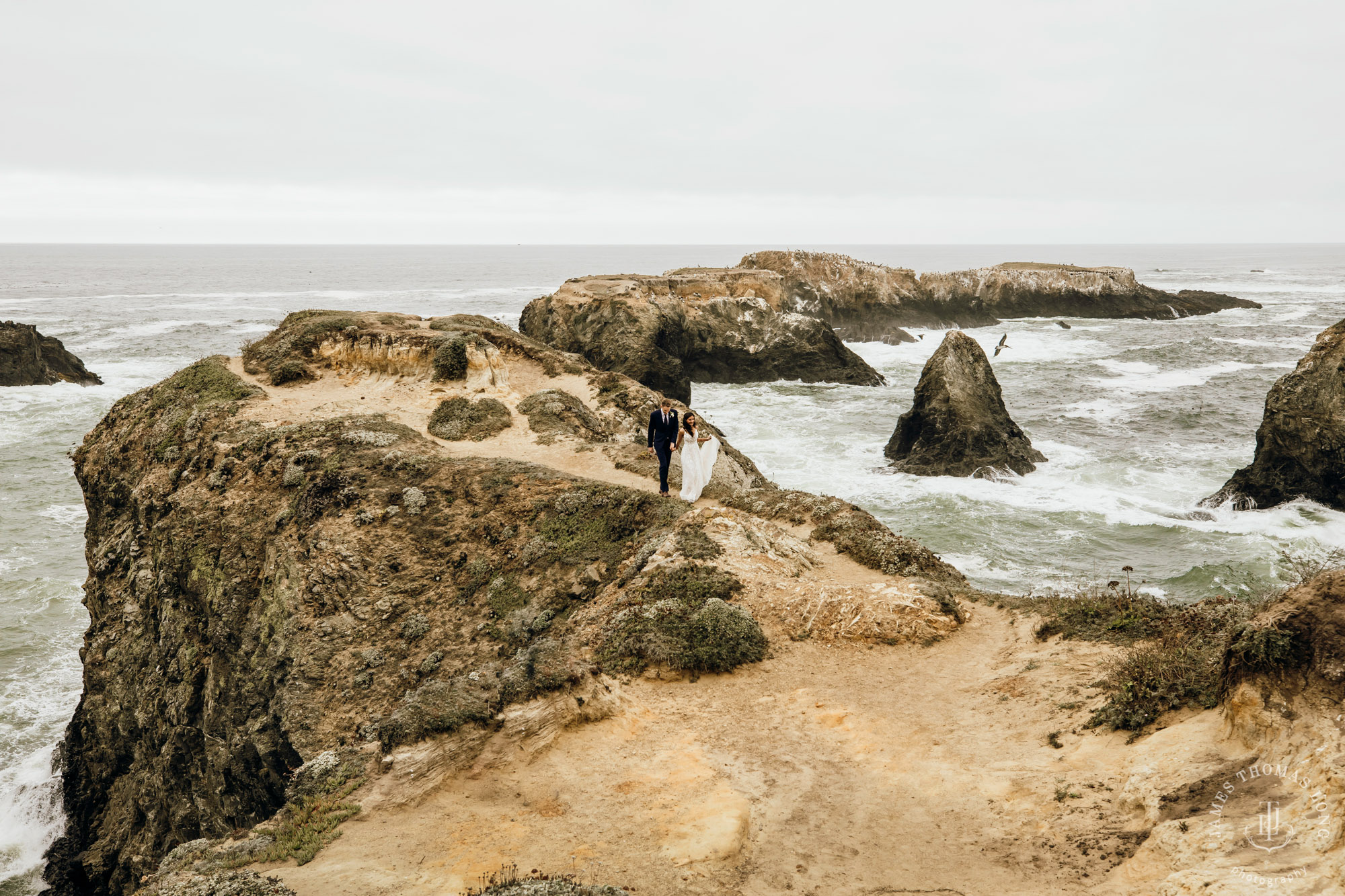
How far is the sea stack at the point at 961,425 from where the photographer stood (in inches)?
1347

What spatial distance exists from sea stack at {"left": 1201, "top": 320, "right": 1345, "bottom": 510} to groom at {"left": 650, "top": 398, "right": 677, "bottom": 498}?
23.3 meters

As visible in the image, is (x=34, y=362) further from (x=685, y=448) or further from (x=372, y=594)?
(x=685, y=448)

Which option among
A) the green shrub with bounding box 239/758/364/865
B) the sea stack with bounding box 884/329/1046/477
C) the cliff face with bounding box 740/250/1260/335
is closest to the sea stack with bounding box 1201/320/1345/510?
the sea stack with bounding box 884/329/1046/477

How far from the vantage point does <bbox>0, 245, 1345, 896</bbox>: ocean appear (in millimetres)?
23547

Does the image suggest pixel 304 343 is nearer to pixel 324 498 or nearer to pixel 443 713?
pixel 324 498

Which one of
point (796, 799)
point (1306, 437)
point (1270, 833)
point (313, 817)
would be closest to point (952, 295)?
point (1306, 437)

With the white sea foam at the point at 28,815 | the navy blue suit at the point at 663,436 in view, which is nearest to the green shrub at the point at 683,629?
the navy blue suit at the point at 663,436

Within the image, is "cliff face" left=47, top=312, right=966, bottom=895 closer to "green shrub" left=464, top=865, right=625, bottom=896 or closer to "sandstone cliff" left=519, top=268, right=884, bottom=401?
"green shrub" left=464, top=865, right=625, bottom=896

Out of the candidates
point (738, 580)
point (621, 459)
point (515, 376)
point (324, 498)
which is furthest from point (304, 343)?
point (738, 580)

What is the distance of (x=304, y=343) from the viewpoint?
27531 millimetres

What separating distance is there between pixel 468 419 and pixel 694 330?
111 feet

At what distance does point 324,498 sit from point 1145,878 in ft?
54.0

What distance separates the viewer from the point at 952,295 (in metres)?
80.9

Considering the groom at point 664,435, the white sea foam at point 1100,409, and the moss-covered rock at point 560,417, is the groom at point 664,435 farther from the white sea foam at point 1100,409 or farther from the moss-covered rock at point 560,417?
the white sea foam at point 1100,409
